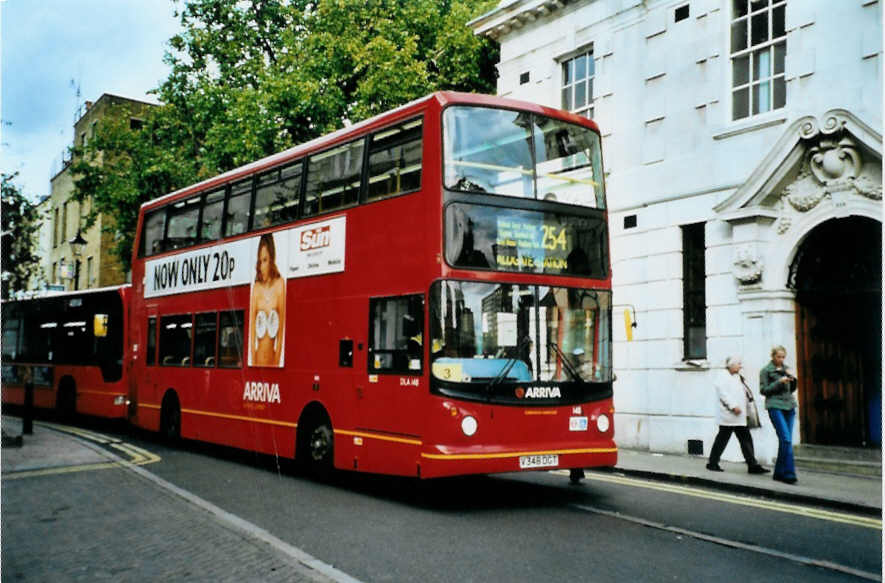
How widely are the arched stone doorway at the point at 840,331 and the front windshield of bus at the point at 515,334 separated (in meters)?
5.32

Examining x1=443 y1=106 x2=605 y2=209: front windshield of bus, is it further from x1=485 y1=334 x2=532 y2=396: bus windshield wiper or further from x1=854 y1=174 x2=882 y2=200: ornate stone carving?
x1=854 y1=174 x2=882 y2=200: ornate stone carving

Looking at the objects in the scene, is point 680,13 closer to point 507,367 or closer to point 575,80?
point 575,80

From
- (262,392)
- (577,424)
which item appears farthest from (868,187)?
(262,392)

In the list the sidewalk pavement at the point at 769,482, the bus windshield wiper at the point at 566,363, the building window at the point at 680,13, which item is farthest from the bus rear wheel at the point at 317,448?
the building window at the point at 680,13

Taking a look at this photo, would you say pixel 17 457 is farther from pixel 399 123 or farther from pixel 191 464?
pixel 399 123

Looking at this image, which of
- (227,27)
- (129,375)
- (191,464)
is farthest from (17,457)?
(227,27)

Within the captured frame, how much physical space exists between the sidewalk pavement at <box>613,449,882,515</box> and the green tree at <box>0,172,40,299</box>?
1157 centimetres

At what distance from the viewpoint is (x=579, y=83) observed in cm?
1827

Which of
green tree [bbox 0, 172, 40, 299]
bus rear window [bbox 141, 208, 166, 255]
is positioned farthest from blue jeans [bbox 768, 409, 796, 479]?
green tree [bbox 0, 172, 40, 299]

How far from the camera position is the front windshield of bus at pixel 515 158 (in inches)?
368

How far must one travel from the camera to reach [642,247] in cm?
1625

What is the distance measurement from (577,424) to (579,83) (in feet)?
34.2

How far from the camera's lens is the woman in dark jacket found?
11.3 metres

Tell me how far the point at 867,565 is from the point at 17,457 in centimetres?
1145
